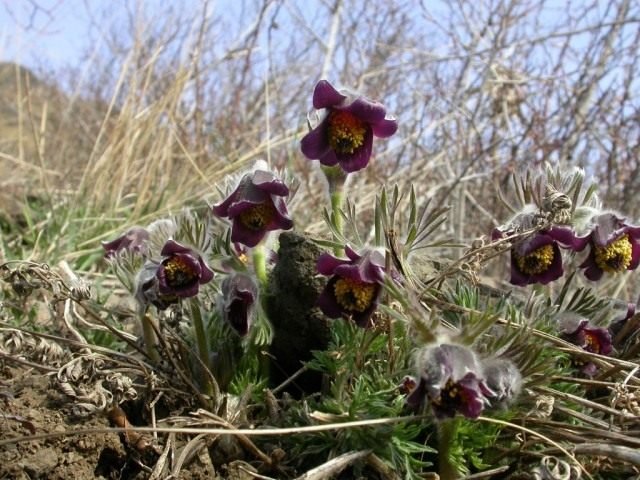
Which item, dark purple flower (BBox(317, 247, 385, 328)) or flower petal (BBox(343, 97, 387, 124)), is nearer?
dark purple flower (BBox(317, 247, 385, 328))

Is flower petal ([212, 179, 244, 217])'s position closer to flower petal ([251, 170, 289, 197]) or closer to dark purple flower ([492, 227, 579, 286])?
flower petal ([251, 170, 289, 197])

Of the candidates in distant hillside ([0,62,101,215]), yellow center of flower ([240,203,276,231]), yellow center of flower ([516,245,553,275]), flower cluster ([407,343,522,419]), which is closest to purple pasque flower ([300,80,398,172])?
yellow center of flower ([240,203,276,231])

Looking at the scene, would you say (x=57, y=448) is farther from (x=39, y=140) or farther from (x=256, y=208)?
(x=39, y=140)

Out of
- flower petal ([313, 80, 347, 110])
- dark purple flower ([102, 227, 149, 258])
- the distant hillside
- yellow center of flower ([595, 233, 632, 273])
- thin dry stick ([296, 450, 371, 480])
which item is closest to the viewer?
thin dry stick ([296, 450, 371, 480])

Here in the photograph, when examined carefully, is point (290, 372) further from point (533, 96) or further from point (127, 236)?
point (533, 96)

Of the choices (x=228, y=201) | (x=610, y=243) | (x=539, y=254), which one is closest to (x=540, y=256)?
(x=539, y=254)

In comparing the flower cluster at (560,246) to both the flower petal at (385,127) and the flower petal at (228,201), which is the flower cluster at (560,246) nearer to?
the flower petal at (385,127)
